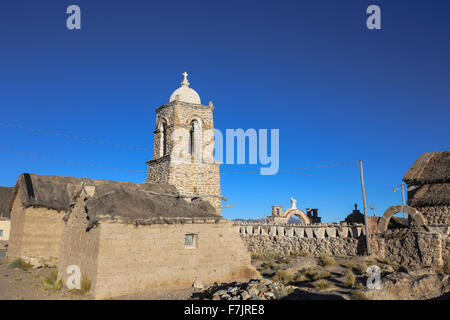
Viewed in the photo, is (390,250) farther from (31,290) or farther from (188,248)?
(31,290)

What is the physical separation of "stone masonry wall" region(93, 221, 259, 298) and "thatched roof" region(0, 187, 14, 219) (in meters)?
27.0

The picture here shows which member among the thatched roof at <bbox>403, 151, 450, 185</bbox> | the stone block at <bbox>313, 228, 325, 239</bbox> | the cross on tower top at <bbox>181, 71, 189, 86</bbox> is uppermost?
the cross on tower top at <bbox>181, 71, 189, 86</bbox>

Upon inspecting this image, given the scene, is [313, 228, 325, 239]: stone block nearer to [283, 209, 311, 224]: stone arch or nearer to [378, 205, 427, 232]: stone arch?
[378, 205, 427, 232]: stone arch

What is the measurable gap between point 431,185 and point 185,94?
17096 mm

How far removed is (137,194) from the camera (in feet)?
44.1

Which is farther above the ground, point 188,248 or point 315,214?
point 315,214

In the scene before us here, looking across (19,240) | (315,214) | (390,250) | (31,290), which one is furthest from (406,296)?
(315,214)

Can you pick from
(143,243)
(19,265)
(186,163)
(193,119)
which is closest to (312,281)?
(143,243)

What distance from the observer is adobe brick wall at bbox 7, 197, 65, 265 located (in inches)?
675

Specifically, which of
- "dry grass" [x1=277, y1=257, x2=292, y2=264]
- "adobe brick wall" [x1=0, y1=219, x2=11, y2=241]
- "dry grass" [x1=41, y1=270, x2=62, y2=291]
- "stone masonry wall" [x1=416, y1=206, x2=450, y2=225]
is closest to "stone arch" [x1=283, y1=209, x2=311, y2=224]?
"stone masonry wall" [x1=416, y1=206, x2=450, y2=225]

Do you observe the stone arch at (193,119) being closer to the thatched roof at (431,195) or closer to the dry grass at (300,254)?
the dry grass at (300,254)
